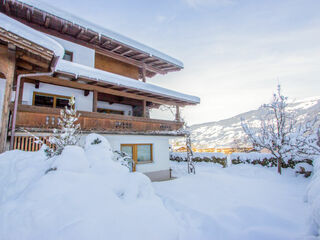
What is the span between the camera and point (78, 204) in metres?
2.35

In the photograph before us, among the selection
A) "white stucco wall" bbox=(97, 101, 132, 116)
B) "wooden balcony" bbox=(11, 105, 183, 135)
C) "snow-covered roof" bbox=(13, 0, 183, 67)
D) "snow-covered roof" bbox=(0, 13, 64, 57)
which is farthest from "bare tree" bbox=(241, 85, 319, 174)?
"snow-covered roof" bbox=(0, 13, 64, 57)

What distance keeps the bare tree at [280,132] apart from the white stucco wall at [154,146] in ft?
17.3

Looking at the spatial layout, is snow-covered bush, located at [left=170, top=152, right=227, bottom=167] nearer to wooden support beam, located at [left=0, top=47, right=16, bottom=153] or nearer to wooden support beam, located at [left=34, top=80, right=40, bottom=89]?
wooden support beam, located at [left=34, top=80, right=40, bottom=89]

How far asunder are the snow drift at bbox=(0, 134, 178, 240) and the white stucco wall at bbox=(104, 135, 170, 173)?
6.25 m

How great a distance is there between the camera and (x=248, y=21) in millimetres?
10406

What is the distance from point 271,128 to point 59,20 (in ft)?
44.5

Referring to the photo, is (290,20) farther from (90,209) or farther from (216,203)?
(90,209)

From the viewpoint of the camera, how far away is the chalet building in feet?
18.7

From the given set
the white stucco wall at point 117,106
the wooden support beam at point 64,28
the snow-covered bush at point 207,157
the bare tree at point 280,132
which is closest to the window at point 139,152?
the white stucco wall at point 117,106

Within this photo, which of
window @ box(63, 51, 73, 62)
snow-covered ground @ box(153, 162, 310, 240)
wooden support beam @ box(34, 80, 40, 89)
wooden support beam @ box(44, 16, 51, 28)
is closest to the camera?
snow-covered ground @ box(153, 162, 310, 240)

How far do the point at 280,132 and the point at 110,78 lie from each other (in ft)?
33.8

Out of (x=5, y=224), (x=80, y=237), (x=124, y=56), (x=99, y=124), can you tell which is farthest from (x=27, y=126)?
(x=124, y=56)

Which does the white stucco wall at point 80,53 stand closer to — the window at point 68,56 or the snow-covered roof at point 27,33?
the window at point 68,56

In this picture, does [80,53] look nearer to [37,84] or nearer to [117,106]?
[37,84]
